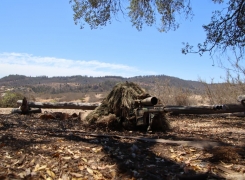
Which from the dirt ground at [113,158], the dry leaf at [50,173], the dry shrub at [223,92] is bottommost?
the dry leaf at [50,173]

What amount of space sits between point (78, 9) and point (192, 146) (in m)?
6.89

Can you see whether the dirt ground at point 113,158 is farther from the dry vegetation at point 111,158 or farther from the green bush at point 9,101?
the green bush at point 9,101

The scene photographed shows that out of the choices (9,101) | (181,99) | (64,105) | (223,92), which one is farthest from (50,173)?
(9,101)

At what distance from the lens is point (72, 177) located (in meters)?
3.25

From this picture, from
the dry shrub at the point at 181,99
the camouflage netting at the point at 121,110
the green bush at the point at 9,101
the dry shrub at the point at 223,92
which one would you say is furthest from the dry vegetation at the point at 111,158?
the green bush at the point at 9,101

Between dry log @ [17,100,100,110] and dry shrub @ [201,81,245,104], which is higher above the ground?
dry shrub @ [201,81,245,104]

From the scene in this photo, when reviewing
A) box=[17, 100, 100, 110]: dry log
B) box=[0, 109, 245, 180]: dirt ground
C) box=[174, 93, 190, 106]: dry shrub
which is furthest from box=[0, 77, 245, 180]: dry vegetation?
box=[174, 93, 190, 106]: dry shrub

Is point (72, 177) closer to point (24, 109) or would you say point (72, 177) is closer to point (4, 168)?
point (4, 168)

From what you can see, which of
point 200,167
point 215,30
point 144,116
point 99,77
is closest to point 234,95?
point 215,30

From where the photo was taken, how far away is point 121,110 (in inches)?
269

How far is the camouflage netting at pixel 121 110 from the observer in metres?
6.61

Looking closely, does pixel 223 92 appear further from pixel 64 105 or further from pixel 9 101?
pixel 9 101

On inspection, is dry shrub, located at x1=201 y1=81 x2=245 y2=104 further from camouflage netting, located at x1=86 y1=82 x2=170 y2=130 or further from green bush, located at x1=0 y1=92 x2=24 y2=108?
green bush, located at x1=0 y1=92 x2=24 y2=108

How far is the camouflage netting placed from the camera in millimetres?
6605
